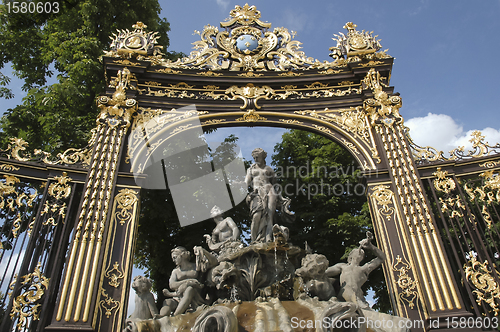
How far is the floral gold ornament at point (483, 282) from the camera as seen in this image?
5.50 metres

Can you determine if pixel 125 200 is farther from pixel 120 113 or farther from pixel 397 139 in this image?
pixel 397 139

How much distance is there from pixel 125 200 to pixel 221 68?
3904 millimetres

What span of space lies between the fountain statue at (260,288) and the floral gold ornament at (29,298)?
131 cm

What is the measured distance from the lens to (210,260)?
5.93 meters

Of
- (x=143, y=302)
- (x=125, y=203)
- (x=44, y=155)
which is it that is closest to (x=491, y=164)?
(x=143, y=302)

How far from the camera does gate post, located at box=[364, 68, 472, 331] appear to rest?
557 centimetres

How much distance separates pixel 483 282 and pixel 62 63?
9469mm

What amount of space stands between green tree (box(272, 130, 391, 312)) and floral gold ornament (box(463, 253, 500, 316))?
12.8 feet

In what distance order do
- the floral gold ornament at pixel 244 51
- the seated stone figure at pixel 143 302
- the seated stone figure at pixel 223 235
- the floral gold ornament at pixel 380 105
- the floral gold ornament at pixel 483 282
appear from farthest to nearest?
the floral gold ornament at pixel 244 51, the floral gold ornament at pixel 380 105, the seated stone figure at pixel 223 235, the floral gold ornament at pixel 483 282, the seated stone figure at pixel 143 302

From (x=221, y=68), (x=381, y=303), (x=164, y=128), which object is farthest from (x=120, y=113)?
(x=381, y=303)

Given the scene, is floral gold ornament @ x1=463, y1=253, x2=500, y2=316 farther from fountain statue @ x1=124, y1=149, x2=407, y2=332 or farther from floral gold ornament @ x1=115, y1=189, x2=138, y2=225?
floral gold ornament @ x1=115, y1=189, x2=138, y2=225

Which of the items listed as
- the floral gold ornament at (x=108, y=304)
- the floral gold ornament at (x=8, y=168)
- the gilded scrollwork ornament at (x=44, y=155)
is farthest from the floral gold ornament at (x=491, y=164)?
the floral gold ornament at (x=8, y=168)

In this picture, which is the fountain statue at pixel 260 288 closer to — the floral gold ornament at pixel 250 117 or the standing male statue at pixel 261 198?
the standing male statue at pixel 261 198

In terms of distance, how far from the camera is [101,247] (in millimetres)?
5922
